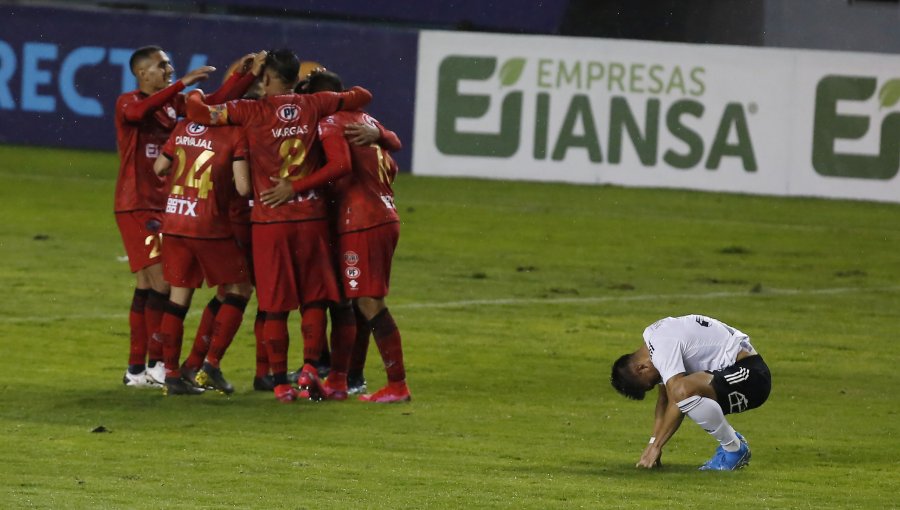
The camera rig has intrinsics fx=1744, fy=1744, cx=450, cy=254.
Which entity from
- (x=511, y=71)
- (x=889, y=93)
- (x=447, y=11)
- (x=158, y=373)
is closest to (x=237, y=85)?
(x=158, y=373)

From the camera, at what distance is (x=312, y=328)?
10242 mm

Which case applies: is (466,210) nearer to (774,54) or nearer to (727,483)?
(774,54)

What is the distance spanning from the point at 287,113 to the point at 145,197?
1.33 metres

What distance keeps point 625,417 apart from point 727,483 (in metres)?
2.14

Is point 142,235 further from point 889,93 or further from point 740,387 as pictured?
point 889,93

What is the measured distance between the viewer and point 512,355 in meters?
12.4

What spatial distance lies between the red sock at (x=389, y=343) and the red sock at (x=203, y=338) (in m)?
1.08

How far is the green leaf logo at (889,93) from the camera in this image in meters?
22.5

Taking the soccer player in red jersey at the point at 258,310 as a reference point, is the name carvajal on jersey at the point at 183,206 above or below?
above

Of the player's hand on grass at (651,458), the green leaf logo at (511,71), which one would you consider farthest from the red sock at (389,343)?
the green leaf logo at (511,71)

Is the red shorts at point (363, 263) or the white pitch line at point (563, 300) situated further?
the white pitch line at point (563, 300)

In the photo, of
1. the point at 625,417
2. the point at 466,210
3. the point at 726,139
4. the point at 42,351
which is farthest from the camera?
the point at 726,139

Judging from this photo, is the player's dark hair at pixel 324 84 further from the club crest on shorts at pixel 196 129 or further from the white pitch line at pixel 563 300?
the white pitch line at pixel 563 300

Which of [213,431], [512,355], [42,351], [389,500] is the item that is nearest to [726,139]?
[512,355]
